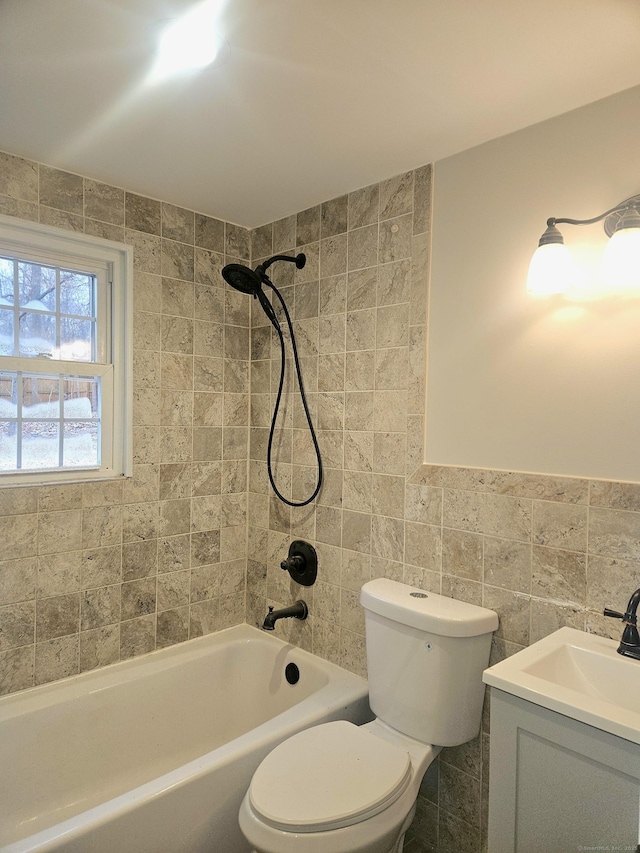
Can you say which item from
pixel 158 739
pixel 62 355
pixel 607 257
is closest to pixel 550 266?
pixel 607 257

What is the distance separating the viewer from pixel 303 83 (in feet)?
4.69

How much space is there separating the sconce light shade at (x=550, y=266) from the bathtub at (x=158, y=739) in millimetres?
1538

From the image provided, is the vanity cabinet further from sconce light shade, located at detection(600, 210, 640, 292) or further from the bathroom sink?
sconce light shade, located at detection(600, 210, 640, 292)

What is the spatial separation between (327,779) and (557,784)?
2.01ft

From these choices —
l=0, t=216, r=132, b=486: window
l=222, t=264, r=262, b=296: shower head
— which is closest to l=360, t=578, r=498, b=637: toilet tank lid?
l=0, t=216, r=132, b=486: window

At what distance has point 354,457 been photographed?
212 centimetres

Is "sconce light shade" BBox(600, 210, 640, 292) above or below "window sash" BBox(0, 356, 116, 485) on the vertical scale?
above

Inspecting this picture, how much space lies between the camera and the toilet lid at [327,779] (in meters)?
1.32

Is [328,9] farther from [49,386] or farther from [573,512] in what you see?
[49,386]

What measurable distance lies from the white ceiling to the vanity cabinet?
1.52 m

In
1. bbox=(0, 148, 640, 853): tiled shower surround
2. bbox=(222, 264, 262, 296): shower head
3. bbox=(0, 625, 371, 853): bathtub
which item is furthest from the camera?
bbox=(222, 264, 262, 296): shower head

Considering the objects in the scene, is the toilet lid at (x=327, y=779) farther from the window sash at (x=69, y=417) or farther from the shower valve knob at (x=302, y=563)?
the window sash at (x=69, y=417)

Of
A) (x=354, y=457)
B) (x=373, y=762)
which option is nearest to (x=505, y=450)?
(x=354, y=457)

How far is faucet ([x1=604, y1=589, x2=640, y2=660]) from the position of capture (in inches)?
51.9
